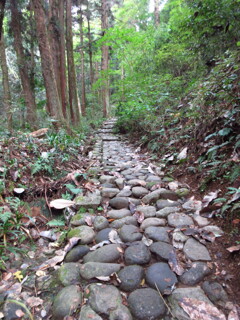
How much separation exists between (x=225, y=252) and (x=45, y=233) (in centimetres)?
170

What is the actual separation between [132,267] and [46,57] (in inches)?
224

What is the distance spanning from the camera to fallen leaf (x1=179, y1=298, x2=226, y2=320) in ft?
4.04

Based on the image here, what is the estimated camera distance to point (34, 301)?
56.4 inches

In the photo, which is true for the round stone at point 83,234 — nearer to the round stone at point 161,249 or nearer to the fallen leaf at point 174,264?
the round stone at point 161,249

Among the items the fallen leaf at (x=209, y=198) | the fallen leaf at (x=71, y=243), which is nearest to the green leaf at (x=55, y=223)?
the fallen leaf at (x=71, y=243)

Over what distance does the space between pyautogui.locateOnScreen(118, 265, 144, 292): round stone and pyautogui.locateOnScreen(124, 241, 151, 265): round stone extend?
0.25 ft

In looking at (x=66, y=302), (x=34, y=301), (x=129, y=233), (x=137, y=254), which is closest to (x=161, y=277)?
(x=137, y=254)

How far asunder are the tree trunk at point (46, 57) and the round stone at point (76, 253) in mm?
4356

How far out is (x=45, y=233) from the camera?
2205 mm

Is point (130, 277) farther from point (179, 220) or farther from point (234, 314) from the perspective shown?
point (179, 220)

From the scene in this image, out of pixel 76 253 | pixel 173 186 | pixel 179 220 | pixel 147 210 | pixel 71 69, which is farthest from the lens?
pixel 71 69

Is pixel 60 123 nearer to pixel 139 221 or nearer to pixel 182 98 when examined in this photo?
pixel 182 98

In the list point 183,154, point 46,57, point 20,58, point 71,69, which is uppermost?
point 20,58

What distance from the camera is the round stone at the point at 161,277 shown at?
4.72 feet
